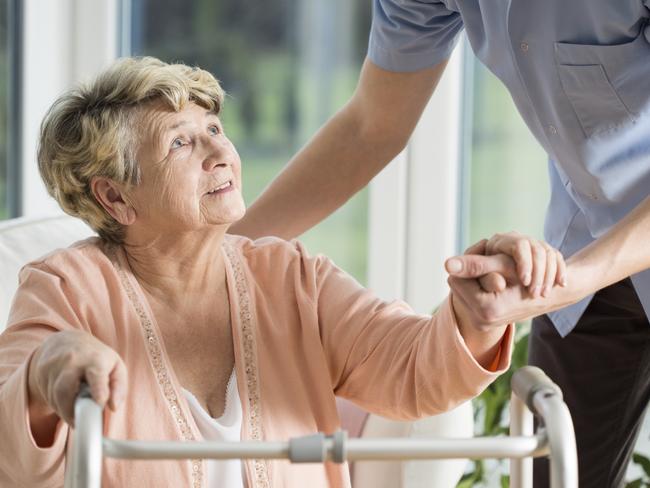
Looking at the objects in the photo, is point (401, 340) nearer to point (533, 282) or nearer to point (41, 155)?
point (533, 282)

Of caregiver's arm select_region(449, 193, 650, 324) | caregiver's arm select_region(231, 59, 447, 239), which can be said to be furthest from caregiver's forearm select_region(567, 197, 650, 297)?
caregiver's arm select_region(231, 59, 447, 239)

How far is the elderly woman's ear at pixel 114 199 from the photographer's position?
1.69m

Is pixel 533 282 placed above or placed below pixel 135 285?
above

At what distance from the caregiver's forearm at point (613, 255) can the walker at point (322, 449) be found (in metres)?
0.26

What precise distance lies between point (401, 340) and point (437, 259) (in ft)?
4.42

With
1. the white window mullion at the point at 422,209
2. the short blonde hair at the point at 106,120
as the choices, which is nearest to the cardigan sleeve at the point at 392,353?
the short blonde hair at the point at 106,120

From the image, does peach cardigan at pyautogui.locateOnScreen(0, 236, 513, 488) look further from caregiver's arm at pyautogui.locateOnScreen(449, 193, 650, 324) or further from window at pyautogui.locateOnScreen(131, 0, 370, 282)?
window at pyautogui.locateOnScreen(131, 0, 370, 282)

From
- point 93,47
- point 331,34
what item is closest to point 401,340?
point 331,34

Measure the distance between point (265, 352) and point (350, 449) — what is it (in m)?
0.53

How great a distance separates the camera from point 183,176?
5.39 ft

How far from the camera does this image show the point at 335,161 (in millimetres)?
2062

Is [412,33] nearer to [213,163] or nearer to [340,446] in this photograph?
[213,163]

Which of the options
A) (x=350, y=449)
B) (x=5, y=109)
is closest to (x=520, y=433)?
(x=350, y=449)

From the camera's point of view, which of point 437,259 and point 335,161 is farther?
point 437,259
